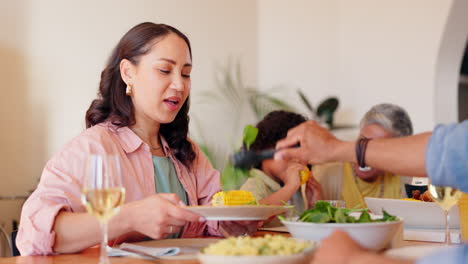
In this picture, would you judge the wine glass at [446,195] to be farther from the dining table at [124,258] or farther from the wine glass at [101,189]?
the wine glass at [101,189]

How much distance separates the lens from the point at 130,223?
5.35 feet

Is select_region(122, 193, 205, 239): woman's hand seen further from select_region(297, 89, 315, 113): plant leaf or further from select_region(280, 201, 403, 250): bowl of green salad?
select_region(297, 89, 315, 113): plant leaf

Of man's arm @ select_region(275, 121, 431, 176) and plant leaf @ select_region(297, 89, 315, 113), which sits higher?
man's arm @ select_region(275, 121, 431, 176)

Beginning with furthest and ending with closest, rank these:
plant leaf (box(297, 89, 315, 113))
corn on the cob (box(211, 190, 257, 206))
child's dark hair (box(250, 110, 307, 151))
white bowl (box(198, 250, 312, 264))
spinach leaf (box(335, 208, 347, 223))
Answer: plant leaf (box(297, 89, 315, 113)) → child's dark hair (box(250, 110, 307, 151)) → corn on the cob (box(211, 190, 257, 206)) → spinach leaf (box(335, 208, 347, 223)) → white bowl (box(198, 250, 312, 264))

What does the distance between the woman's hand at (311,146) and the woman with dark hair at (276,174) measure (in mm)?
1351

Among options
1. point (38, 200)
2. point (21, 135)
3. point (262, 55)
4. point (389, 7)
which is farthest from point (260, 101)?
point (38, 200)

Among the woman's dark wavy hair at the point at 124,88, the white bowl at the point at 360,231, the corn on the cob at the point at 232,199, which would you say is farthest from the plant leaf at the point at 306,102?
the white bowl at the point at 360,231

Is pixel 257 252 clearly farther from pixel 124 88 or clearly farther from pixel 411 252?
pixel 124 88

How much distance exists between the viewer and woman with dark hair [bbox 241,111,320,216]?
2.93 m

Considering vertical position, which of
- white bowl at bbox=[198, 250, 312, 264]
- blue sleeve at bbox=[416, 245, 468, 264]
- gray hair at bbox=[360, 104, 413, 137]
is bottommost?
gray hair at bbox=[360, 104, 413, 137]

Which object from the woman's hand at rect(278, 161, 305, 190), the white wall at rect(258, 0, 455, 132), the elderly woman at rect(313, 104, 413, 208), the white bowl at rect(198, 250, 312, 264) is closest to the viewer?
the white bowl at rect(198, 250, 312, 264)

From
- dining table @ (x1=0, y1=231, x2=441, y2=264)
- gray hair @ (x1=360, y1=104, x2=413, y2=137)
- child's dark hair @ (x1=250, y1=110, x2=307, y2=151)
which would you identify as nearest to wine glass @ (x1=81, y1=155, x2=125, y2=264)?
dining table @ (x1=0, y1=231, x2=441, y2=264)

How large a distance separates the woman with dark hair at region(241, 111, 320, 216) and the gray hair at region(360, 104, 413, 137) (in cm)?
46

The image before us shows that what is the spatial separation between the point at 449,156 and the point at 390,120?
237 cm
